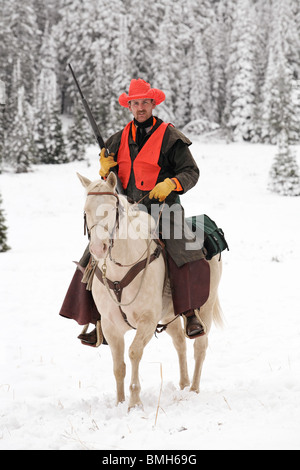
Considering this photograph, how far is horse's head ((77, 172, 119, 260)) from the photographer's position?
3.41m

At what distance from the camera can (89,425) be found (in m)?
4.12

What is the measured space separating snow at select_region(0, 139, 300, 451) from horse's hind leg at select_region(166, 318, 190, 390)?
168 mm

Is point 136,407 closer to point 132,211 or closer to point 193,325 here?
point 193,325

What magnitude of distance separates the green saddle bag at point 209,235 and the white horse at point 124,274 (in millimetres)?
873

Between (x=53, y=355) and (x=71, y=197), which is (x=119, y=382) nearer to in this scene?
(x=53, y=355)

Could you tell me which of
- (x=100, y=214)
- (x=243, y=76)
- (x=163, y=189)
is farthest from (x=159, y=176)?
(x=243, y=76)

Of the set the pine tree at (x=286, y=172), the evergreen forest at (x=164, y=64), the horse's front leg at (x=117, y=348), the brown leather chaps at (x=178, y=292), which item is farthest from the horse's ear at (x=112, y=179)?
the evergreen forest at (x=164, y=64)

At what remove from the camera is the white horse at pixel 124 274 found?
3.58 m

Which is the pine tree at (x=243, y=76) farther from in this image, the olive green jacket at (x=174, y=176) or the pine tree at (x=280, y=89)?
the olive green jacket at (x=174, y=176)

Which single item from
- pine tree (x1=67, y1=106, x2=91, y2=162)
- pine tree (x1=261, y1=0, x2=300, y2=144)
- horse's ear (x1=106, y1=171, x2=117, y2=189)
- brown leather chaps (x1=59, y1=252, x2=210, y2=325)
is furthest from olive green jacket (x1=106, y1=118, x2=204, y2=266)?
pine tree (x1=261, y1=0, x2=300, y2=144)

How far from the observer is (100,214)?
11.4 ft

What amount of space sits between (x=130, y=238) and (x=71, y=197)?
27992 millimetres

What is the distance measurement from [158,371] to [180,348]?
4.24 feet
